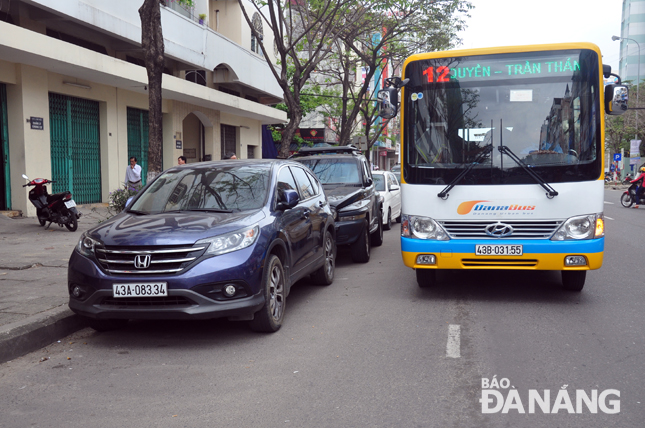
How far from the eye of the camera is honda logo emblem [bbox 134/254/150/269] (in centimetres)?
503

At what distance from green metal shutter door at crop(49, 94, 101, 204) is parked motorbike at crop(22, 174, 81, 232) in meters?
3.28

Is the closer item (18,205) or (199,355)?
(199,355)

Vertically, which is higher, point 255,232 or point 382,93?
point 382,93

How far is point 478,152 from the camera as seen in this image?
666 cm

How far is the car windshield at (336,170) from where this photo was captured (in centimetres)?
1068

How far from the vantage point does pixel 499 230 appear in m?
6.54

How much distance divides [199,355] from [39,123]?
39.4 feet

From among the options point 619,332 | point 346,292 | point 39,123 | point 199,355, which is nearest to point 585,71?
point 619,332

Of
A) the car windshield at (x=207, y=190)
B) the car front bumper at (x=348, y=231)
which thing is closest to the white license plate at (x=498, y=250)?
the car windshield at (x=207, y=190)

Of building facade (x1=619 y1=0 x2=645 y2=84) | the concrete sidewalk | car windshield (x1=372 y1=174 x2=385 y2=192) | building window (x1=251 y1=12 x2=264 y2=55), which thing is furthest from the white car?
building facade (x1=619 y1=0 x2=645 y2=84)

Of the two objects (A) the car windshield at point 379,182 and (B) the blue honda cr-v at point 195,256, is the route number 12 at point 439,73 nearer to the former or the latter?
(B) the blue honda cr-v at point 195,256

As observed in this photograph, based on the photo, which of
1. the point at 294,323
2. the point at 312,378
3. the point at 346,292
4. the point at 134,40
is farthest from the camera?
the point at 134,40

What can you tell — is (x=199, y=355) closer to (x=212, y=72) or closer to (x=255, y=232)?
(x=255, y=232)

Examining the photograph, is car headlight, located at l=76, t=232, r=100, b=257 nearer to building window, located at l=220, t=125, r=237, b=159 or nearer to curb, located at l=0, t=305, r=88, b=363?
curb, located at l=0, t=305, r=88, b=363
